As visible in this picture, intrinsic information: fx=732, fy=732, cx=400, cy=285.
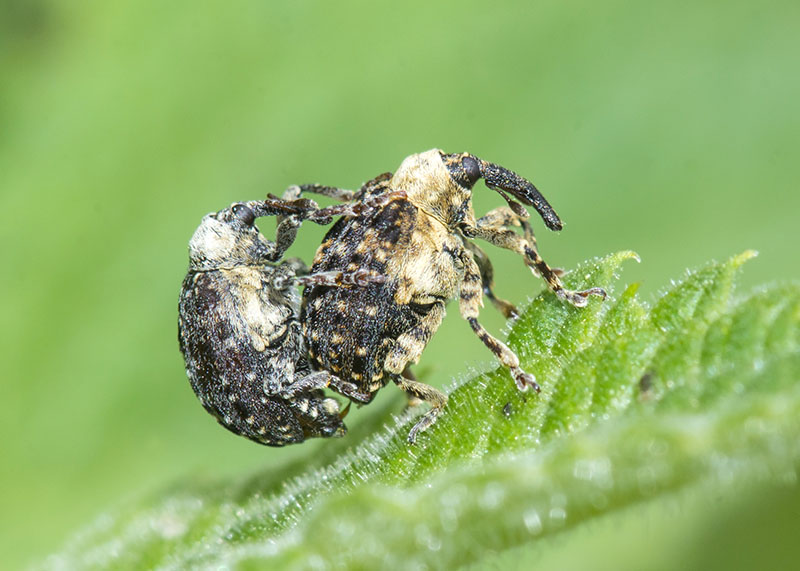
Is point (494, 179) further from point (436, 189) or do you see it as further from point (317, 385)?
point (317, 385)

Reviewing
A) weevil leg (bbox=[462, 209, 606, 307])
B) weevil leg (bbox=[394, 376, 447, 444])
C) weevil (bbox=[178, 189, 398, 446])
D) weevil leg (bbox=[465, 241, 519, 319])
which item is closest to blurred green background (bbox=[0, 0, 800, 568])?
weevil leg (bbox=[465, 241, 519, 319])

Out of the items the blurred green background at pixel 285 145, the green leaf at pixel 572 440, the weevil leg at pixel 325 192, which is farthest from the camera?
the blurred green background at pixel 285 145

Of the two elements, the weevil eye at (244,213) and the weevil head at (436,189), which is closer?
the weevil head at (436,189)

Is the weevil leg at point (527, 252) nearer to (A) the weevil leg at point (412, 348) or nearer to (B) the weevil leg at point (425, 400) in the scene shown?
(A) the weevil leg at point (412, 348)

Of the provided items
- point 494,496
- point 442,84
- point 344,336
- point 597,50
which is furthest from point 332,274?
point 597,50

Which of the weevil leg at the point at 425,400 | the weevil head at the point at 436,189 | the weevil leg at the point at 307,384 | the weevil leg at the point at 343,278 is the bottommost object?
the weevil leg at the point at 425,400

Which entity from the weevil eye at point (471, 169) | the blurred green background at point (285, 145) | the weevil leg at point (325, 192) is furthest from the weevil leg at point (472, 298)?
the blurred green background at point (285, 145)

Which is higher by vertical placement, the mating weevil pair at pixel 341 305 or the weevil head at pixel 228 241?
the weevil head at pixel 228 241

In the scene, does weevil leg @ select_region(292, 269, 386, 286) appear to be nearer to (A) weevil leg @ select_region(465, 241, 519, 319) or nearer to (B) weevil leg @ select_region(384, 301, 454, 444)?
(B) weevil leg @ select_region(384, 301, 454, 444)
